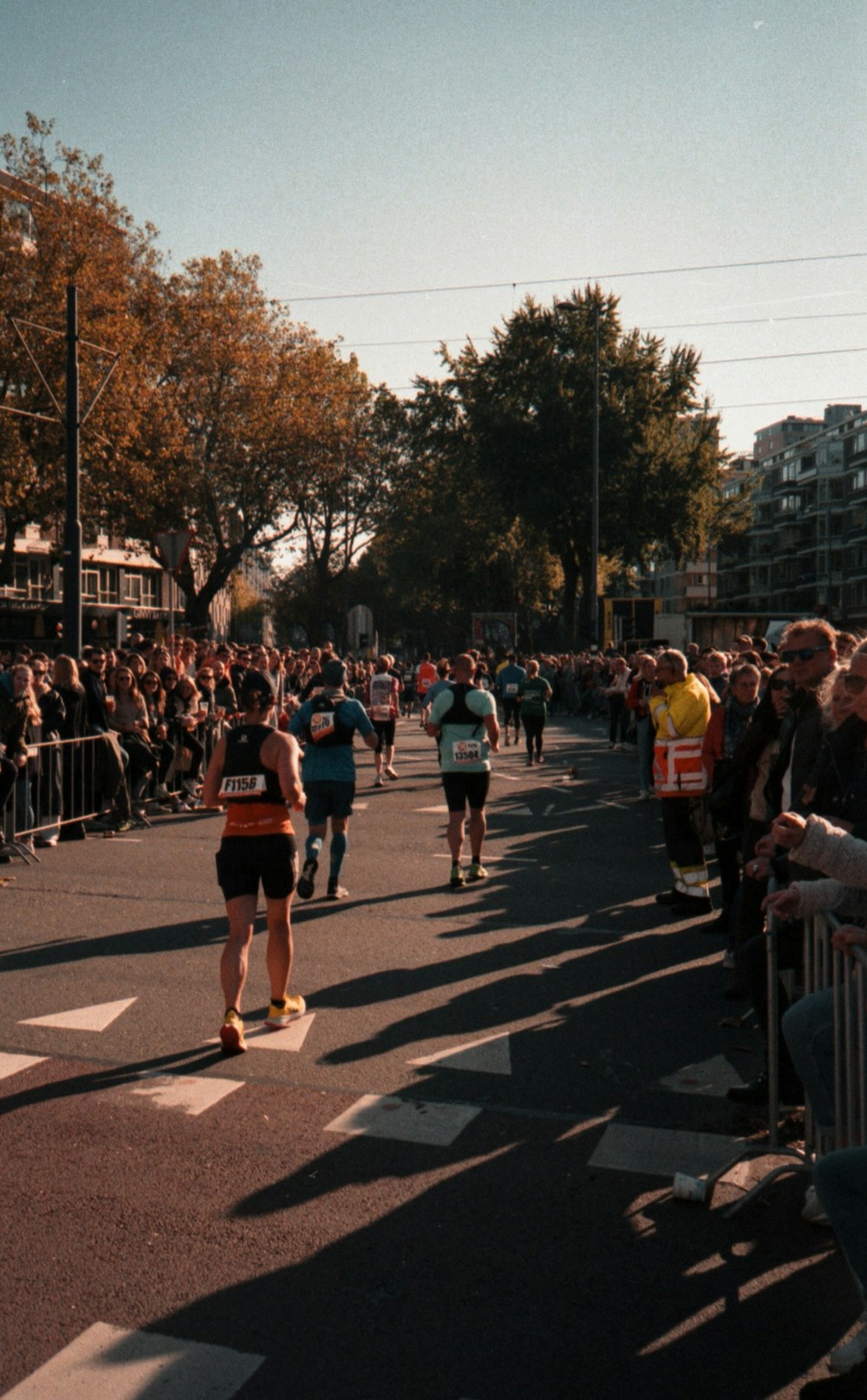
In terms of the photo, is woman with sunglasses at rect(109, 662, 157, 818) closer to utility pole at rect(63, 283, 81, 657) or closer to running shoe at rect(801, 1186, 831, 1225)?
utility pole at rect(63, 283, 81, 657)

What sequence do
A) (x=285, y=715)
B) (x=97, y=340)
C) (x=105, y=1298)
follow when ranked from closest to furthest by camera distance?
(x=105, y=1298)
(x=285, y=715)
(x=97, y=340)

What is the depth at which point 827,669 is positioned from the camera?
6.31m

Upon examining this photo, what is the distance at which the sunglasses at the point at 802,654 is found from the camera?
6324mm

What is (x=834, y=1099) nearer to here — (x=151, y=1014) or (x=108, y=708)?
Result: (x=151, y=1014)

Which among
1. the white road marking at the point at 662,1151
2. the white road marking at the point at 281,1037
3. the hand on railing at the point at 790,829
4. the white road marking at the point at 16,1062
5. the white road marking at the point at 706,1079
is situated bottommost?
the white road marking at the point at 706,1079

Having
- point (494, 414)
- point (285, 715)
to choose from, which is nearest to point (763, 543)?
point (494, 414)

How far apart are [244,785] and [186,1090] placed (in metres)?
1.47

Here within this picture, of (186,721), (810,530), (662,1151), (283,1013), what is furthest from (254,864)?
(810,530)

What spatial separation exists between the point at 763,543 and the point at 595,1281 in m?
133

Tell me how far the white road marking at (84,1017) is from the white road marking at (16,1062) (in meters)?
0.43

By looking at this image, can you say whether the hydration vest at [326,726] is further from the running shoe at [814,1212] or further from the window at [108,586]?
the window at [108,586]

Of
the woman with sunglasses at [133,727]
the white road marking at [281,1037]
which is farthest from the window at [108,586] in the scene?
the white road marking at [281,1037]

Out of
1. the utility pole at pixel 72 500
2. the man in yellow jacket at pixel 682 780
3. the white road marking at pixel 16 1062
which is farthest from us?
the utility pole at pixel 72 500

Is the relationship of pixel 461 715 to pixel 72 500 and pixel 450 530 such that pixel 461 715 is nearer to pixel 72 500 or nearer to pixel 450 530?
pixel 72 500
